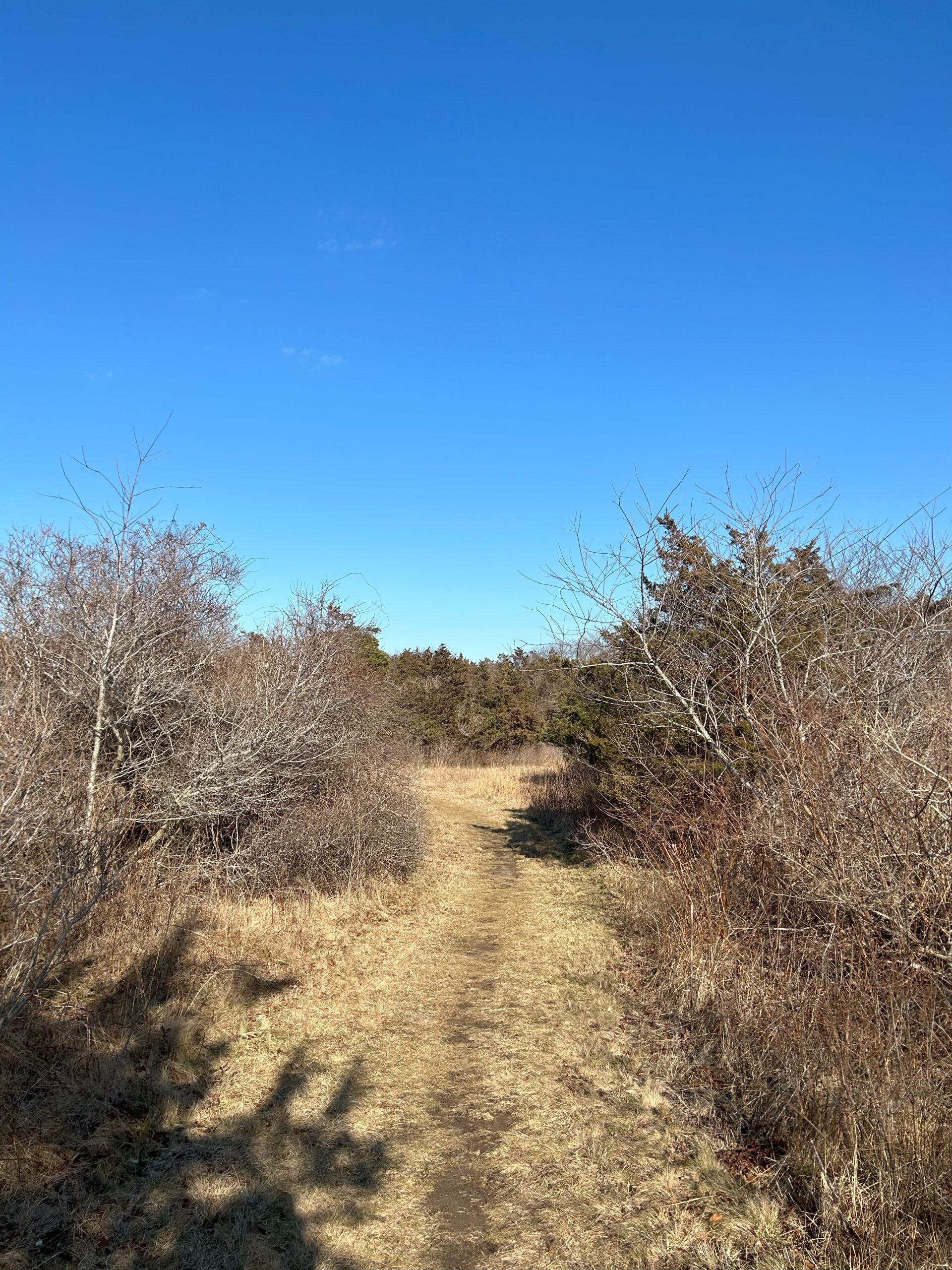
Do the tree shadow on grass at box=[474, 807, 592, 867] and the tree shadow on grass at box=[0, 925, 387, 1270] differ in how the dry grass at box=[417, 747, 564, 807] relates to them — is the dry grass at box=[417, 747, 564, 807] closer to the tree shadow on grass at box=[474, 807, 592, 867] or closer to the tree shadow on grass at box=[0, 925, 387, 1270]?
the tree shadow on grass at box=[474, 807, 592, 867]

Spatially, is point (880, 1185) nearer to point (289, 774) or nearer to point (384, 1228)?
point (384, 1228)

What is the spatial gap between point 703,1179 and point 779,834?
2.27m

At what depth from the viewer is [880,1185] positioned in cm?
316

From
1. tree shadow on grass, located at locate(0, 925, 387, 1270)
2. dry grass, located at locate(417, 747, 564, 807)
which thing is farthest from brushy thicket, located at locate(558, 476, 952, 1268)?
dry grass, located at locate(417, 747, 564, 807)

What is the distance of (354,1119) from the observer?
14.9 feet

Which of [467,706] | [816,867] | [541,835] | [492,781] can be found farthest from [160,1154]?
[467,706]

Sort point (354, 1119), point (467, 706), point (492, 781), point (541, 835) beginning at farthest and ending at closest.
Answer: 1. point (467, 706)
2. point (492, 781)
3. point (541, 835)
4. point (354, 1119)

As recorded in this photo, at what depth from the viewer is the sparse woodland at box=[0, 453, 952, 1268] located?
4.02m

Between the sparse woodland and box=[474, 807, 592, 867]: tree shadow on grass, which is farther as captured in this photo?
box=[474, 807, 592, 867]: tree shadow on grass

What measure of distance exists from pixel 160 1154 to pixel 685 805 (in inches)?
240

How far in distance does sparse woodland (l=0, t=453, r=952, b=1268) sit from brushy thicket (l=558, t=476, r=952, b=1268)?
0.08 ft

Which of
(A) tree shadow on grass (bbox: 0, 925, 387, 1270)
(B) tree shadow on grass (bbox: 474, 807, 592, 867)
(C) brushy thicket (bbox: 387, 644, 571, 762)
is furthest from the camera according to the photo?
(C) brushy thicket (bbox: 387, 644, 571, 762)

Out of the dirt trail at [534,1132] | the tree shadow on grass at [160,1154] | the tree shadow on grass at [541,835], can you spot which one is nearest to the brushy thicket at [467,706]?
the tree shadow on grass at [541,835]

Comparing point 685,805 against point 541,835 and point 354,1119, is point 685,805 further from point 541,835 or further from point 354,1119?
point 541,835
